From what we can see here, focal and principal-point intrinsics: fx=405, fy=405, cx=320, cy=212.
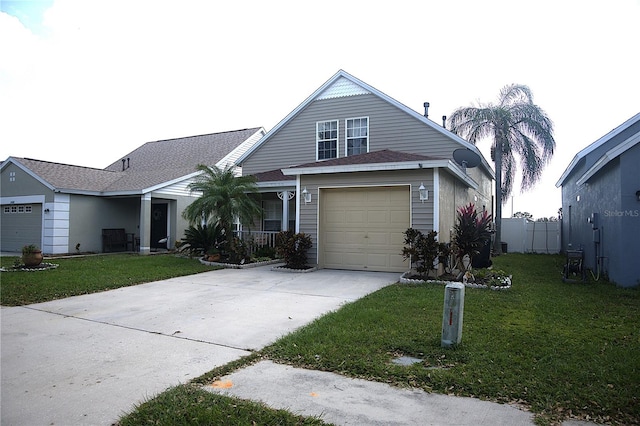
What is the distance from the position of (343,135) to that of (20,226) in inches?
608

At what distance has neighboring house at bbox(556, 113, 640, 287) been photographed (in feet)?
30.3

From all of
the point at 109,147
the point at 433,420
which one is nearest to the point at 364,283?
the point at 433,420

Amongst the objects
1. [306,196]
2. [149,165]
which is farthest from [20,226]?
[306,196]

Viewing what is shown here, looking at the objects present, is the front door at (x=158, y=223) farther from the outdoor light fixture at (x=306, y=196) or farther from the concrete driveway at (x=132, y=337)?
the concrete driveway at (x=132, y=337)

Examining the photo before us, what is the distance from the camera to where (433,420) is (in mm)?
3230

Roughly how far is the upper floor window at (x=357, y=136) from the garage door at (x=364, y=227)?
4412 millimetres

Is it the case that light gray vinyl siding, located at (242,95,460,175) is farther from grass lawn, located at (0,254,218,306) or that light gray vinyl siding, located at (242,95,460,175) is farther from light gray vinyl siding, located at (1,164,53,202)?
light gray vinyl siding, located at (1,164,53,202)

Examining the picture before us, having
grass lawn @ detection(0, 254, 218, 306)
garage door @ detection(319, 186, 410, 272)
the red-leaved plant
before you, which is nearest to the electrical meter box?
the red-leaved plant

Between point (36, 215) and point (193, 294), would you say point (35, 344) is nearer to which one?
point (193, 294)

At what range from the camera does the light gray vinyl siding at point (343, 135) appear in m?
15.2

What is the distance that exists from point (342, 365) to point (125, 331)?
3.35 m

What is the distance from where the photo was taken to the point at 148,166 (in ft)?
80.2

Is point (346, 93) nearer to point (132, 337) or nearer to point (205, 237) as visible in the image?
point (205, 237)

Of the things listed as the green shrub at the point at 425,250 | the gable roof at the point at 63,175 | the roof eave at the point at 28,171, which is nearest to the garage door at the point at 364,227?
the green shrub at the point at 425,250
